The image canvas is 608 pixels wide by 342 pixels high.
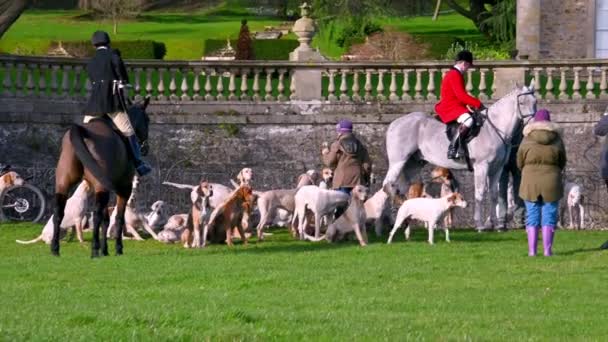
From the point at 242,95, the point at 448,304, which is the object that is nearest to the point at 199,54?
the point at 242,95

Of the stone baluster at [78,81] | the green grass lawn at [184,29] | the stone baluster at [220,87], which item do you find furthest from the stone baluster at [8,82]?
the green grass lawn at [184,29]

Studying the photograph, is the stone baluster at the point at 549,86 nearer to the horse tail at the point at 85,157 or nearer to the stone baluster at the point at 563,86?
the stone baluster at the point at 563,86

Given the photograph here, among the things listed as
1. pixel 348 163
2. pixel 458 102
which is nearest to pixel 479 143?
pixel 458 102

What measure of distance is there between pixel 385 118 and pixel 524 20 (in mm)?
8048

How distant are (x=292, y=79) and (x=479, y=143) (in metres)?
8.02

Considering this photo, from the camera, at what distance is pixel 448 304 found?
16125mm

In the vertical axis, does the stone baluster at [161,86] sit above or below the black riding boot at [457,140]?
above

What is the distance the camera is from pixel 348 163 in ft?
81.6

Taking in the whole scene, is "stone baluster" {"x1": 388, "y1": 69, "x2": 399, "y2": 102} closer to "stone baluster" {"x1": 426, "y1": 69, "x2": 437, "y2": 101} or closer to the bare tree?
"stone baluster" {"x1": 426, "y1": 69, "x2": 437, "y2": 101}

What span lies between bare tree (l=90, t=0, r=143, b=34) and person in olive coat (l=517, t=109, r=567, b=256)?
4467 cm

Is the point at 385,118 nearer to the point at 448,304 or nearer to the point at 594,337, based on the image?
the point at 448,304

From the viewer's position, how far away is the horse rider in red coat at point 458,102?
25.3m

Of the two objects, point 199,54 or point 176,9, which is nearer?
point 199,54

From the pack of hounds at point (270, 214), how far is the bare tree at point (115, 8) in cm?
3968
